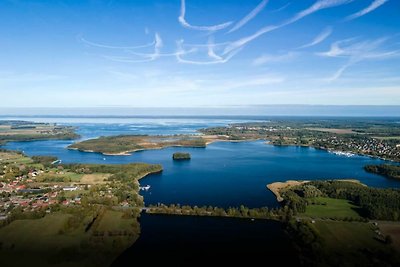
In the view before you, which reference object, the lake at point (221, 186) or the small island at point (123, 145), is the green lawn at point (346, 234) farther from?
the small island at point (123, 145)

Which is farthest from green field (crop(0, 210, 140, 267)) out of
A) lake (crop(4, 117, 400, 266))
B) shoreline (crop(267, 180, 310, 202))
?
shoreline (crop(267, 180, 310, 202))

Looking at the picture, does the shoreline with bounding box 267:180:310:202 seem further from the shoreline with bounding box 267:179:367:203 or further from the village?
the village

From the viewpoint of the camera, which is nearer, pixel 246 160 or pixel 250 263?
pixel 250 263

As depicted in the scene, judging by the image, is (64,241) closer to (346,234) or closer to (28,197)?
(28,197)

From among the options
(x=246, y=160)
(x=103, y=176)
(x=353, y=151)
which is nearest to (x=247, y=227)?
(x=103, y=176)

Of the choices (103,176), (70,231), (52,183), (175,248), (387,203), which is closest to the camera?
(175,248)

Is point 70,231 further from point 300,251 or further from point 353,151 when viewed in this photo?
point 353,151

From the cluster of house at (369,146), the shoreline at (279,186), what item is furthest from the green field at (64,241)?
the cluster of house at (369,146)
